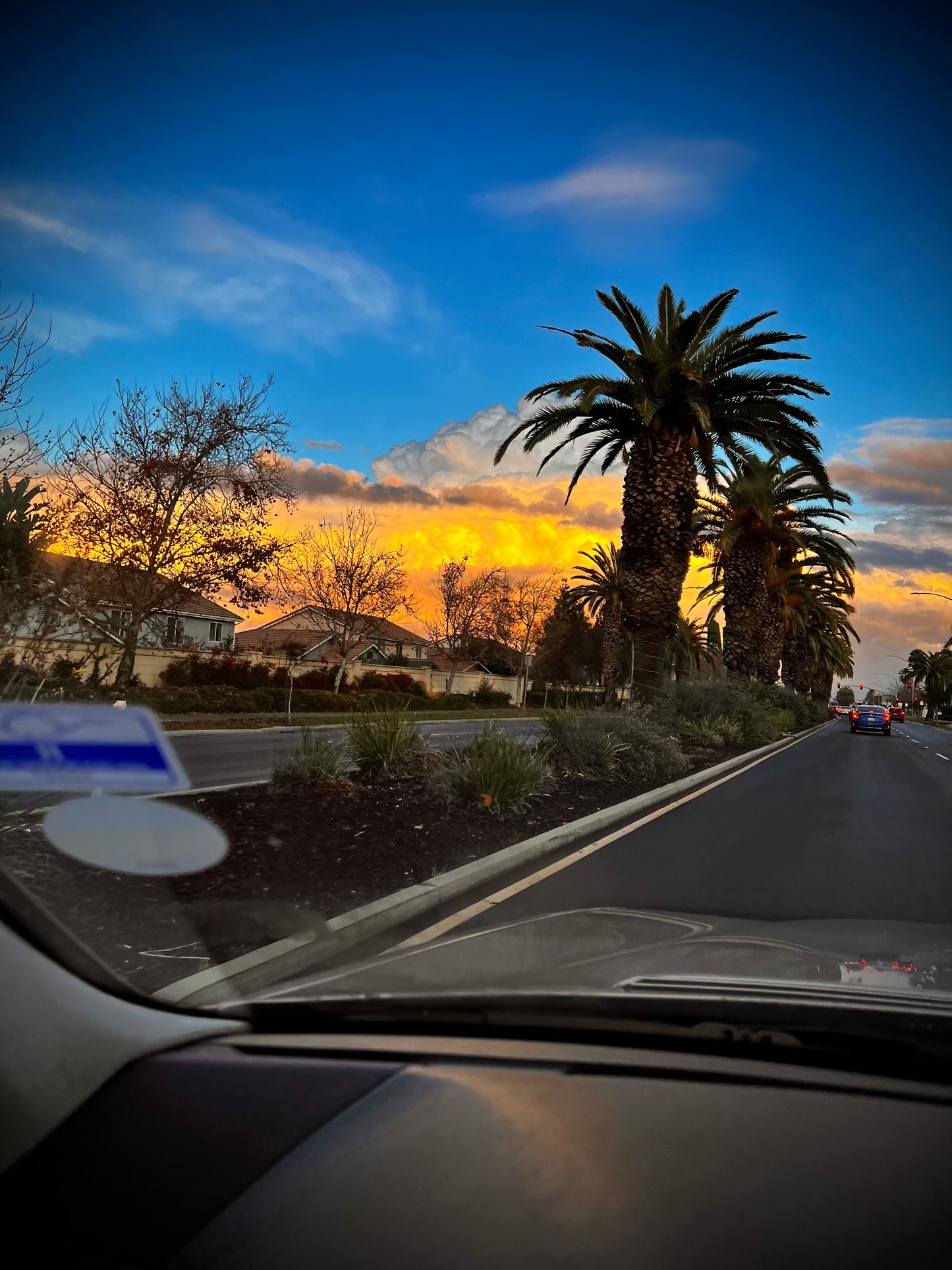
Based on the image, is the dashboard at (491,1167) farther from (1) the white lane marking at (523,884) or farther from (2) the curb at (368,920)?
(1) the white lane marking at (523,884)

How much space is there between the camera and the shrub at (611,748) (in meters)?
13.7

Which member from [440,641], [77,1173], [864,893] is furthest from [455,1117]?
[440,641]

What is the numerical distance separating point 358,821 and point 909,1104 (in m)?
6.82

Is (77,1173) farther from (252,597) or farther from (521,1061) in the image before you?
(252,597)

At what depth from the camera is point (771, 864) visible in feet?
25.8

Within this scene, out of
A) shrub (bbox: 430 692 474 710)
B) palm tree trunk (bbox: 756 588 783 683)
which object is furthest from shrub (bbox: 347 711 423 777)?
shrub (bbox: 430 692 474 710)

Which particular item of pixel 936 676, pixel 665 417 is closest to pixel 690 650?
pixel 665 417

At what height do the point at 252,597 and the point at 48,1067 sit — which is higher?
the point at 252,597

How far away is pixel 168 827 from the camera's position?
7734 millimetres

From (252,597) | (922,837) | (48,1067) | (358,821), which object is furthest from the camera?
(252,597)

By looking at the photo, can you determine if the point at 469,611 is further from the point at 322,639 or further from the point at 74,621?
the point at 74,621

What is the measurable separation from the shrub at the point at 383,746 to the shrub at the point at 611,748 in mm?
3395

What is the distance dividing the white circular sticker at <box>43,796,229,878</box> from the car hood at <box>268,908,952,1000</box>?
3.92 meters

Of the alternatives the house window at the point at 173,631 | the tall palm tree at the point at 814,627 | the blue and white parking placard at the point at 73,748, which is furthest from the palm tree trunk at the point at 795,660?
the blue and white parking placard at the point at 73,748
